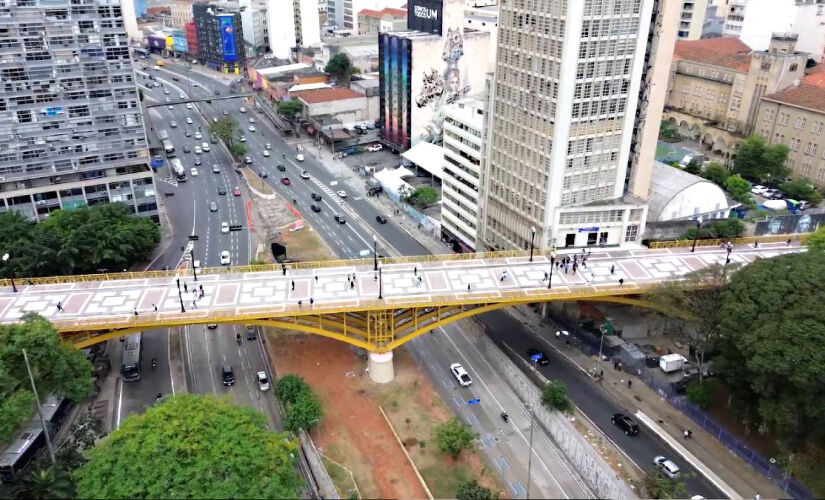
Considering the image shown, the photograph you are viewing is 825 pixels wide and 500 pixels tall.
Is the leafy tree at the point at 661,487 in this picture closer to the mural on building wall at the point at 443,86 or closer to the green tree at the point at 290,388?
the green tree at the point at 290,388

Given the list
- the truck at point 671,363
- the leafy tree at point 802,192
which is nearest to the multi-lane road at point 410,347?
the truck at point 671,363

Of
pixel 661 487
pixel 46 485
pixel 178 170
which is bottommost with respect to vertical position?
pixel 661 487

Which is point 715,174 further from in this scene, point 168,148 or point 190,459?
point 168,148

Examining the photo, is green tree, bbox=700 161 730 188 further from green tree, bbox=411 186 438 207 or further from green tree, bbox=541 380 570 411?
green tree, bbox=541 380 570 411

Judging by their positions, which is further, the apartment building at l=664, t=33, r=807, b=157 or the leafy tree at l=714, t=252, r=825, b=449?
the apartment building at l=664, t=33, r=807, b=157

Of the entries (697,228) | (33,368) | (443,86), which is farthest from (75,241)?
(697,228)

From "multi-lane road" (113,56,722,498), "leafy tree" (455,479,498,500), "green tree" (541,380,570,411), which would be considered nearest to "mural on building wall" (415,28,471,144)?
"multi-lane road" (113,56,722,498)
